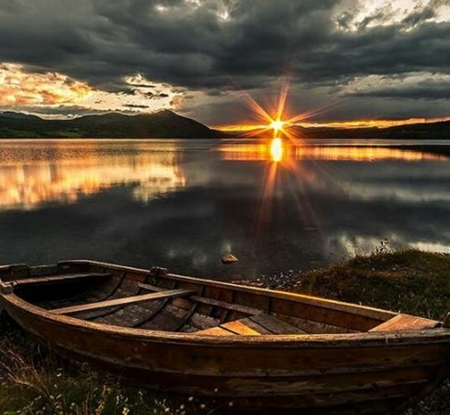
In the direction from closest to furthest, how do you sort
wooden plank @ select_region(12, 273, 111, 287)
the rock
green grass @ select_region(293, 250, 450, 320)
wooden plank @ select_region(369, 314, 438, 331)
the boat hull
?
the boat hull, wooden plank @ select_region(369, 314, 438, 331), wooden plank @ select_region(12, 273, 111, 287), green grass @ select_region(293, 250, 450, 320), the rock

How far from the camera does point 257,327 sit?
8789 millimetres

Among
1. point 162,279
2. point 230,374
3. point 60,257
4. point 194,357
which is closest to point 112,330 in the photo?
point 194,357

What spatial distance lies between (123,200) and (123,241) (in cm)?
1672

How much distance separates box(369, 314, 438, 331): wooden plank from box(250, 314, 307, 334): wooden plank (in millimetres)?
2254

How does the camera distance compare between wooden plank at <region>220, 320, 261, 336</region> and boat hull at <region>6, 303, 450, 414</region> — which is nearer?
boat hull at <region>6, 303, 450, 414</region>

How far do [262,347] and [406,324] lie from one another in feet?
7.73

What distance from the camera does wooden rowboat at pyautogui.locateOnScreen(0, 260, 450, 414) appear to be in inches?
240

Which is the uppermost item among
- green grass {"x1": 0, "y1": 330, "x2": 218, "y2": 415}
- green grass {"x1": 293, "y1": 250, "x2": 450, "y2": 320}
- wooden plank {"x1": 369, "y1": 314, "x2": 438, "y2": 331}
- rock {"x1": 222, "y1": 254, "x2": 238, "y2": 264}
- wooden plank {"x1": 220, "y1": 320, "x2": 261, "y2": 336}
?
wooden plank {"x1": 369, "y1": 314, "x2": 438, "y2": 331}

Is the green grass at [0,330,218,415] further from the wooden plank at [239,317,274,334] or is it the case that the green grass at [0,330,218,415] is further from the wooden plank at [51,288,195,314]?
the wooden plank at [239,317,274,334]

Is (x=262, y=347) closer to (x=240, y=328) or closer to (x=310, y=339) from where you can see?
(x=310, y=339)

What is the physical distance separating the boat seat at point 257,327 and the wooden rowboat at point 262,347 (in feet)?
0.08

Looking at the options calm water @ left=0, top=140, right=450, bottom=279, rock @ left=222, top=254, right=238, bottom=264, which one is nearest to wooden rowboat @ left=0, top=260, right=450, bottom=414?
calm water @ left=0, top=140, right=450, bottom=279

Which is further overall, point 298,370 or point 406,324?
point 406,324

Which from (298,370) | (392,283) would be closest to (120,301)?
(298,370)
